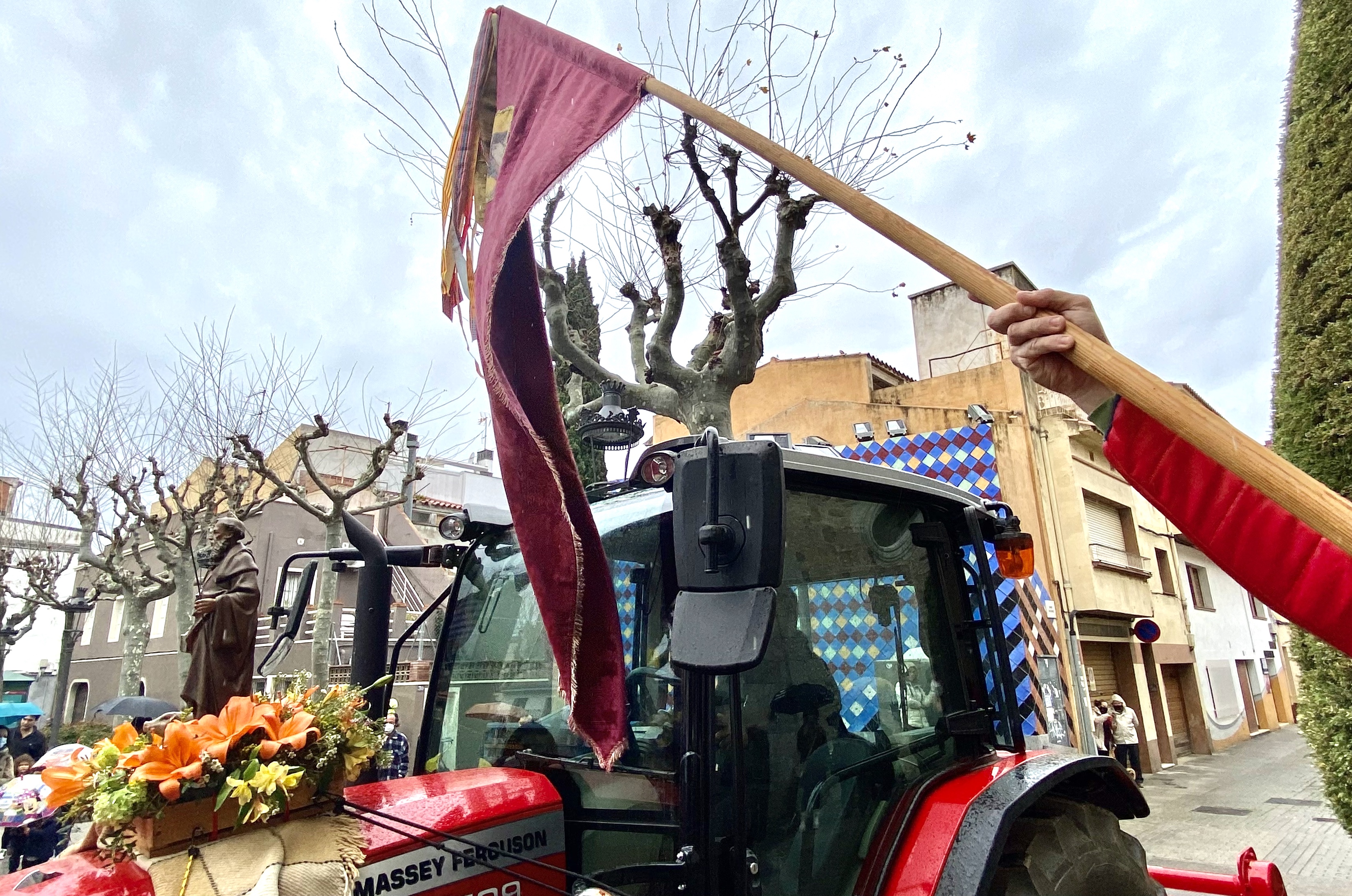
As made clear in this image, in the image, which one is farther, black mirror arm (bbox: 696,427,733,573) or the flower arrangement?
the flower arrangement

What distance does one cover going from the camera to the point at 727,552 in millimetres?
1588

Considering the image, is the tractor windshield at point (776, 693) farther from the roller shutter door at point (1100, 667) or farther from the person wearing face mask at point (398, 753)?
the roller shutter door at point (1100, 667)

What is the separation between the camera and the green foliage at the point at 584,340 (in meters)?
9.81

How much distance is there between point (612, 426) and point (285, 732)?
386cm

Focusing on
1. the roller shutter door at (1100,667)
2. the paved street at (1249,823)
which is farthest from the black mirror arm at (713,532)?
the roller shutter door at (1100,667)

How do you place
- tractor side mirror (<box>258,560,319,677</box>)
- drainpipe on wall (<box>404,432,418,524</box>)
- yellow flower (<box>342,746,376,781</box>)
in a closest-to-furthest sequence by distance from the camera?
1. yellow flower (<box>342,746,376,781</box>)
2. tractor side mirror (<box>258,560,319,677</box>)
3. drainpipe on wall (<box>404,432,418,524</box>)

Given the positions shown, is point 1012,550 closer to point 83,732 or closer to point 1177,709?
point 83,732

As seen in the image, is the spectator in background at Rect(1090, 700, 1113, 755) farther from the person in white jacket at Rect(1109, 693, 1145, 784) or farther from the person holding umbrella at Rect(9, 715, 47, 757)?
the person holding umbrella at Rect(9, 715, 47, 757)

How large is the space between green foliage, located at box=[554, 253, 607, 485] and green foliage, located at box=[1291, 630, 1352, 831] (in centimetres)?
570

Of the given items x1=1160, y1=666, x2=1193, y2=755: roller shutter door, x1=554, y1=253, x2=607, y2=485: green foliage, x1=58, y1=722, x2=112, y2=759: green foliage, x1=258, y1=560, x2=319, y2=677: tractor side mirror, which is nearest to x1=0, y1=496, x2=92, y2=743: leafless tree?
x1=58, y1=722, x2=112, y2=759: green foliage

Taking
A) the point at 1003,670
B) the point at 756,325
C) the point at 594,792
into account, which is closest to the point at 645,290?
→ the point at 756,325

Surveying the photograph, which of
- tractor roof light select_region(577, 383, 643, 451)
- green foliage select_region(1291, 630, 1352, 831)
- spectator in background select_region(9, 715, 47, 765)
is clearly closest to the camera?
green foliage select_region(1291, 630, 1352, 831)

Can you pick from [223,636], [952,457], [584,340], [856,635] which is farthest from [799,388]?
[856,635]

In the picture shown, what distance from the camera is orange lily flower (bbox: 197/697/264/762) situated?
177 centimetres
